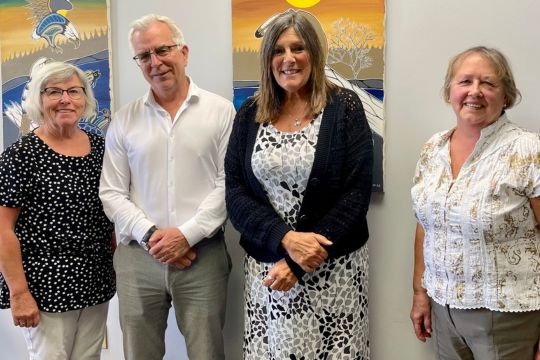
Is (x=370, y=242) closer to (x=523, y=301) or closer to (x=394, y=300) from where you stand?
(x=394, y=300)

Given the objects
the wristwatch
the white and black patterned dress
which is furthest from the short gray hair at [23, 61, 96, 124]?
the white and black patterned dress

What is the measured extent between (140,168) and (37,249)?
1.54 feet

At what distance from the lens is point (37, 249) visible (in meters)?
1.76

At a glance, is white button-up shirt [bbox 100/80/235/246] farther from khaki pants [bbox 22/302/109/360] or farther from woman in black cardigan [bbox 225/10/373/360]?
khaki pants [bbox 22/302/109/360]

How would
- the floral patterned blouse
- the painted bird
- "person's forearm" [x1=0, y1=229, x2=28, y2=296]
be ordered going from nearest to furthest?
the floral patterned blouse < "person's forearm" [x1=0, y1=229, x2=28, y2=296] < the painted bird

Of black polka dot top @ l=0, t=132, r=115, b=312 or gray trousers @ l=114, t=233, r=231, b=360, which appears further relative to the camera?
A: gray trousers @ l=114, t=233, r=231, b=360

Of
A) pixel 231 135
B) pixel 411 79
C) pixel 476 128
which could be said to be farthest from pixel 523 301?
pixel 231 135

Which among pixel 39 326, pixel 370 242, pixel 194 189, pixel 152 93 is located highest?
pixel 152 93

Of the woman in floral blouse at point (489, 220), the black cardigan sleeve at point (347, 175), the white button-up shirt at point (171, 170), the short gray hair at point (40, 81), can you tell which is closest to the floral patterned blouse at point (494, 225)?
the woman in floral blouse at point (489, 220)

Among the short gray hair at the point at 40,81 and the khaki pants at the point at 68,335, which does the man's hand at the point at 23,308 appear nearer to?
the khaki pants at the point at 68,335

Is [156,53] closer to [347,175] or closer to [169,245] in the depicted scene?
[169,245]

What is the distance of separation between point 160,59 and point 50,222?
715 millimetres

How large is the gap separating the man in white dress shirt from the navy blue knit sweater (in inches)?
10.1

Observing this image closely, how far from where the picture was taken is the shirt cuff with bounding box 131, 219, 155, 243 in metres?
1.77
